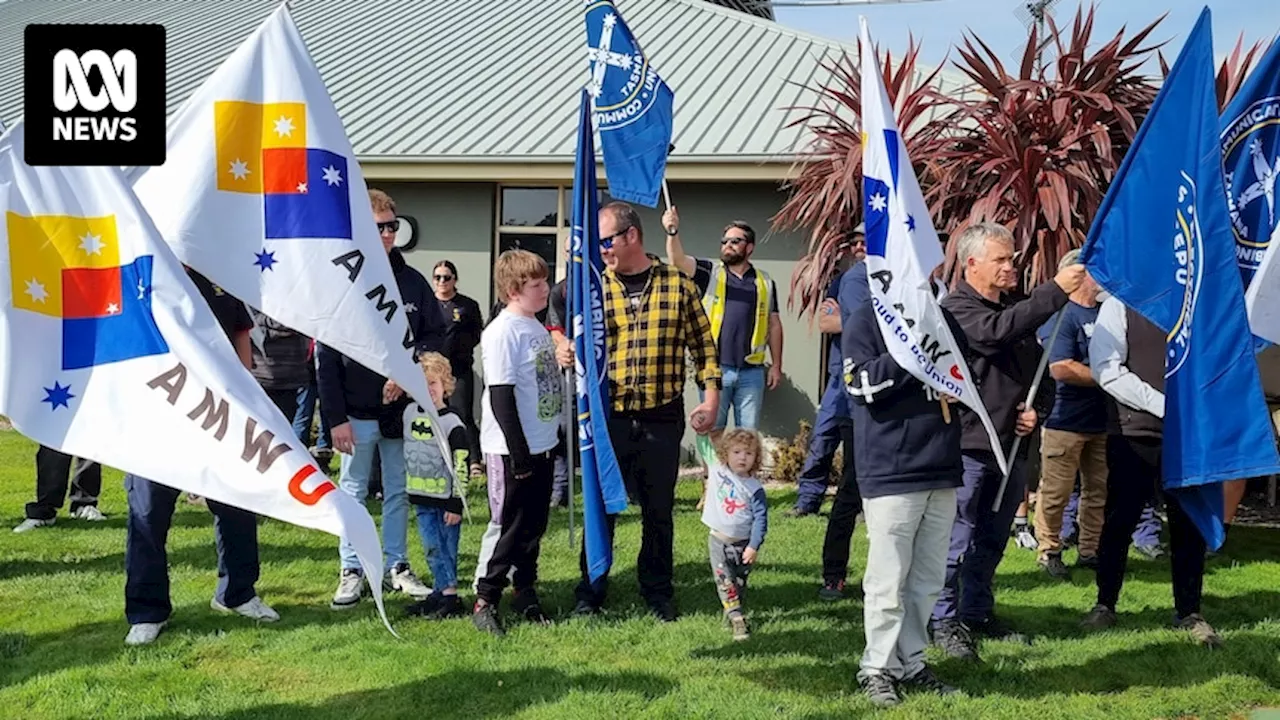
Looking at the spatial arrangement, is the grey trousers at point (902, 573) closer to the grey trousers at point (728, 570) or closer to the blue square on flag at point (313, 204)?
the grey trousers at point (728, 570)

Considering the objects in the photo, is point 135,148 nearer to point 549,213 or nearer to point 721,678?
point 721,678

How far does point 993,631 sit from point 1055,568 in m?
1.44

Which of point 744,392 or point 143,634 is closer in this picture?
point 143,634

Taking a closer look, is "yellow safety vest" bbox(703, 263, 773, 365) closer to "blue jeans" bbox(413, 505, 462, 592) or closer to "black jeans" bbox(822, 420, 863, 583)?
"black jeans" bbox(822, 420, 863, 583)

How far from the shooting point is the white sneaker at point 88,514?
7.44 metres

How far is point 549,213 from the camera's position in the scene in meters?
10.7

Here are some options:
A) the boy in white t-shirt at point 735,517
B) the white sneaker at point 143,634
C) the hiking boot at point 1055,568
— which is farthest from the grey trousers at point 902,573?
the white sneaker at point 143,634

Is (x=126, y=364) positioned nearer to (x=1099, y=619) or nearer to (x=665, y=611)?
(x=665, y=611)


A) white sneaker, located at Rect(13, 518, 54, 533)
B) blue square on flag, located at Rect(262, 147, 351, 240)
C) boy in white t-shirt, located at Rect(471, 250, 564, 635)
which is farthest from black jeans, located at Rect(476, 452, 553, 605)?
white sneaker, located at Rect(13, 518, 54, 533)

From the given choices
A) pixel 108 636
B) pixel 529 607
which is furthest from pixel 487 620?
pixel 108 636

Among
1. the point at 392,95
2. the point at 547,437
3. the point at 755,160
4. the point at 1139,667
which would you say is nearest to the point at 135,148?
the point at 547,437

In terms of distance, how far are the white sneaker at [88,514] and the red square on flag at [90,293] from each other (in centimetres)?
457

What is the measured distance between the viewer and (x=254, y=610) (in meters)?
5.32

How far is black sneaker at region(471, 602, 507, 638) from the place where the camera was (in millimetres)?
5000
